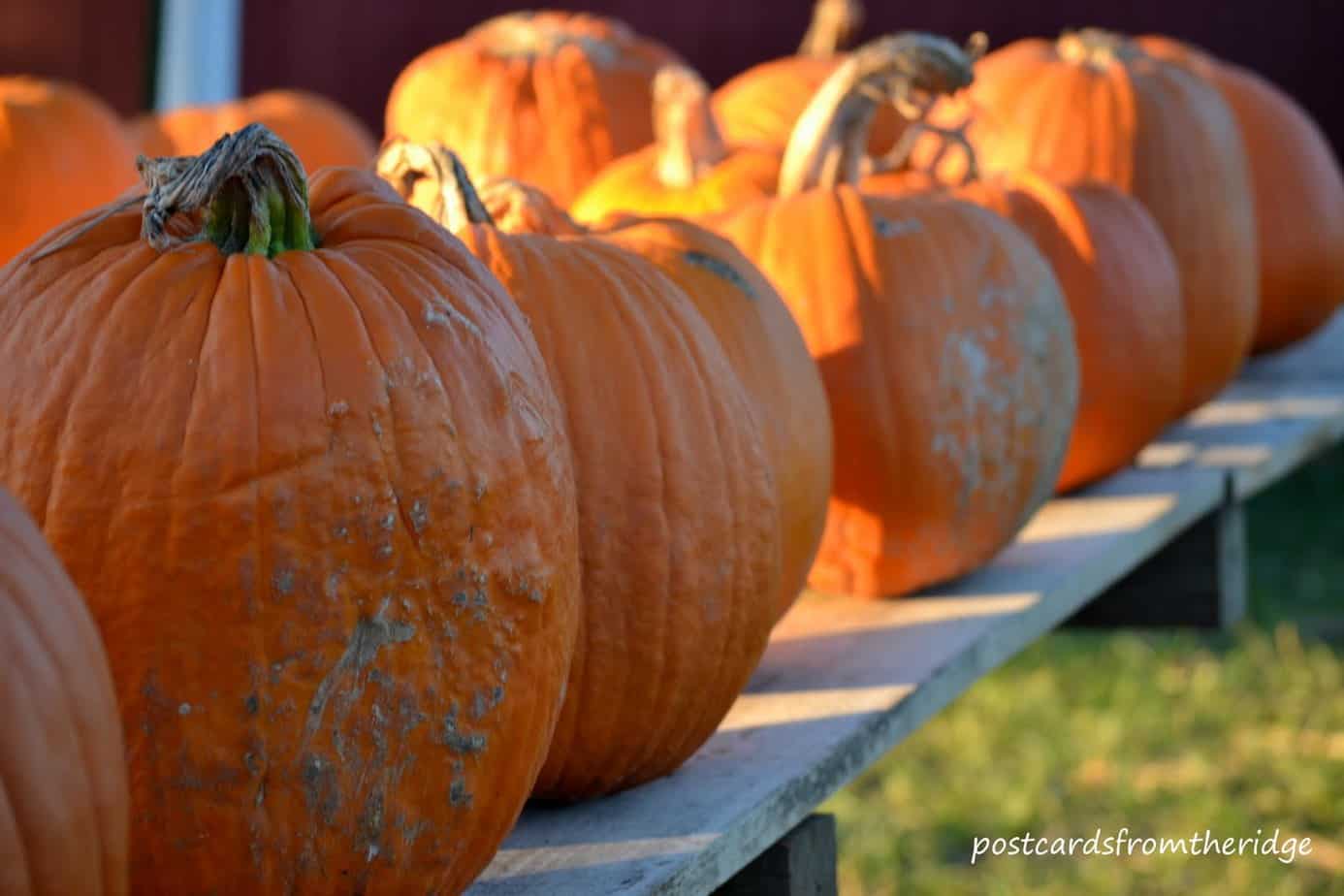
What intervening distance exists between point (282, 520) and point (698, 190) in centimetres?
110

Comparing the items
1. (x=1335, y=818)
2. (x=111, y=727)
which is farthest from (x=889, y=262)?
(x=1335, y=818)

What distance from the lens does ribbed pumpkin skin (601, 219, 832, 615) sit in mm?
1381

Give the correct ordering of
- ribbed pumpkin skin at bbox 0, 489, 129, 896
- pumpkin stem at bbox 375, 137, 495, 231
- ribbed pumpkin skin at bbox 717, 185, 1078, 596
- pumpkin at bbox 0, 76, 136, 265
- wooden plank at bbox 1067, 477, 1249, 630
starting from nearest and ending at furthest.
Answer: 1. ribbed pumpkin skin at bbox 0, 489, 129, 896
2. pumpkin stem at bbox 375, 137, 495, 231
3. ribbed pumpkin skin at bbox 717, 185, 1078, 596
4. pumpkin at bbox 0, 76, 136, 265
5. wooden plank at bbox 1067, 477, 1249, 630

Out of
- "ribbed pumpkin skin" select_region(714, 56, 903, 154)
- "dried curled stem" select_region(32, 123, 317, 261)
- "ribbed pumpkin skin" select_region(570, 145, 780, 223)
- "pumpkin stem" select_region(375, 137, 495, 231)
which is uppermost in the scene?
"dried curled stem" select_region(32, 123, 317, 261)

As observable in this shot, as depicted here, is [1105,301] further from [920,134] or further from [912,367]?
[912,367]

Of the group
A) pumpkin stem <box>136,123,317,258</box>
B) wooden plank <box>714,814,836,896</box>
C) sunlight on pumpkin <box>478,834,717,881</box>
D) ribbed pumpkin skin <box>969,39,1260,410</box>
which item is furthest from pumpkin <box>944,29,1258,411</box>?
pumpkin stem <box>136,123,317,258</box>

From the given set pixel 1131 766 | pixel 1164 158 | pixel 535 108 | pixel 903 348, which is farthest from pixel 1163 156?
pixel 1131 766

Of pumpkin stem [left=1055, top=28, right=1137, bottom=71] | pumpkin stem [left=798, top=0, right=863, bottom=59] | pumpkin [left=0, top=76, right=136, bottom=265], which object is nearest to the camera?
pumpkin [left=0, top=76, right=136, bottom=265]

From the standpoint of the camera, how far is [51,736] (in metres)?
0.71

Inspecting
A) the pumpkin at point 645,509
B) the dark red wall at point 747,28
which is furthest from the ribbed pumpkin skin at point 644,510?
the dark red wall at point 747,28

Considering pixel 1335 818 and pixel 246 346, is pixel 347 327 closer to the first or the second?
pixel 246 346

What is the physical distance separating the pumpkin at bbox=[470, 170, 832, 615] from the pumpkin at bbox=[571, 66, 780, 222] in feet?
1.32

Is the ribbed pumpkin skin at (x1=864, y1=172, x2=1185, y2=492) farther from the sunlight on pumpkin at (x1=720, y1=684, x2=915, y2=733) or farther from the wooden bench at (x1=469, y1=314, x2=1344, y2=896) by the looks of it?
the sunlight on pumpkin at (x1=720, y1=684, x2=915, y2=733)

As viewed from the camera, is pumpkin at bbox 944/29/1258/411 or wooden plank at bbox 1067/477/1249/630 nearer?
wooden plank at bbox 1067/477/1249/630
